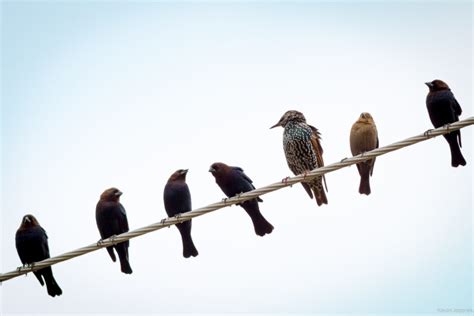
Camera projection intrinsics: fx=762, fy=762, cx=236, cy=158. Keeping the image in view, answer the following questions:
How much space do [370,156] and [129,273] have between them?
368 centimetres

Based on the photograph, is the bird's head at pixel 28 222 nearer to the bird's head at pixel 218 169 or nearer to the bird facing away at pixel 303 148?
the bird's head at pixel 218 169

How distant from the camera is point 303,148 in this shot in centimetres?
968

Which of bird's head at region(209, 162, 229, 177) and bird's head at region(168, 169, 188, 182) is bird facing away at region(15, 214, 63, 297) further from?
bird's head at region(209, 162, 229, 177)

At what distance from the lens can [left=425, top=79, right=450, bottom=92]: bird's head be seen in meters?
9.80

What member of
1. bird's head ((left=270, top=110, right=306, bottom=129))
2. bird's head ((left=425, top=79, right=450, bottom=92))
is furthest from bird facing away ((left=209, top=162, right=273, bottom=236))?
bird's head ((left=425, top=79, right=450, bottom=92))

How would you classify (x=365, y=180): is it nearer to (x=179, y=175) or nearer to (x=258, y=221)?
(x=258, y=221)

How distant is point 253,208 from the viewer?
9281 millimetres

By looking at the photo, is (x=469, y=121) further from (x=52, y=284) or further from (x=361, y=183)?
(x=52, y=284)

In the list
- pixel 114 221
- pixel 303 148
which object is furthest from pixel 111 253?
pixel 303 148

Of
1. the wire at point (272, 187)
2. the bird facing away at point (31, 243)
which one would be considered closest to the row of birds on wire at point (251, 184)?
the bird facing away at point (31, 243)

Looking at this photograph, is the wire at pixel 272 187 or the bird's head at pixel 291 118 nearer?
the wire at pixel 272 187

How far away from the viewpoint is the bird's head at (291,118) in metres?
9.91

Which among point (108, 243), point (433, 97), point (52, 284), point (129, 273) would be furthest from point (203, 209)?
point (433, 97)

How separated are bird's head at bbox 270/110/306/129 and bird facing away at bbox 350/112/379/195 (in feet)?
2.35
